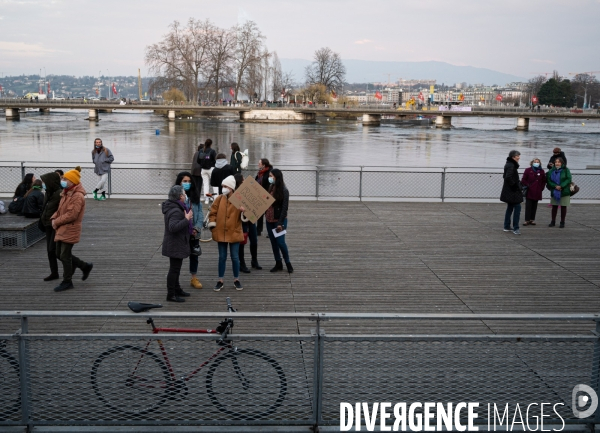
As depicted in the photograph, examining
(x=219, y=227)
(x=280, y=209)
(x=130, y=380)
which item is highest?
(x=280, y=209)

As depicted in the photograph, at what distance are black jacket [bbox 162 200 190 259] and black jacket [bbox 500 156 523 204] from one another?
22.8 feet

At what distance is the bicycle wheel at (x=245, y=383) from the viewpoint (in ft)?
16.2

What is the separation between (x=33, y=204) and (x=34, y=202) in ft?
0.13

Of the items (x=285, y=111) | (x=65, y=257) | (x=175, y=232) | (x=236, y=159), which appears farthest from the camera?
(x=285, y=111)

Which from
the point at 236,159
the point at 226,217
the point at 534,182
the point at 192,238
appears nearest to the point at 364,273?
the point at 226,217

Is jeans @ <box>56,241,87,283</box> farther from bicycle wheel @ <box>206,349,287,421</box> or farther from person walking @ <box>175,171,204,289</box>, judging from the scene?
bicycle wheel @ <box>206,349,287,421</box>

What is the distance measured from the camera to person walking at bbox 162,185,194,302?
25.8 ft

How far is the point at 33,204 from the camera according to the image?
37.6ft

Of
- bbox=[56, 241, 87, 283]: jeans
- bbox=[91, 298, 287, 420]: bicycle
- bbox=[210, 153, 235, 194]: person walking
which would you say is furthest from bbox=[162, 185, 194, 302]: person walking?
bbox=[210, 153, 235, 194]: person walking

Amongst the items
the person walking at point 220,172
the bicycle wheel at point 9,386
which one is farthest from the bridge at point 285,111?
the bicycle wheel at point 9,386

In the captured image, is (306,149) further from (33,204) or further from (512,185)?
(33,204)

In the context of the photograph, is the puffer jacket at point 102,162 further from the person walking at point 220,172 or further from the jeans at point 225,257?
the jeans at point 225,257

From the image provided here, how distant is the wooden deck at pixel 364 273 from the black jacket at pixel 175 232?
70cm

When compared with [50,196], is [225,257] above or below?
below
